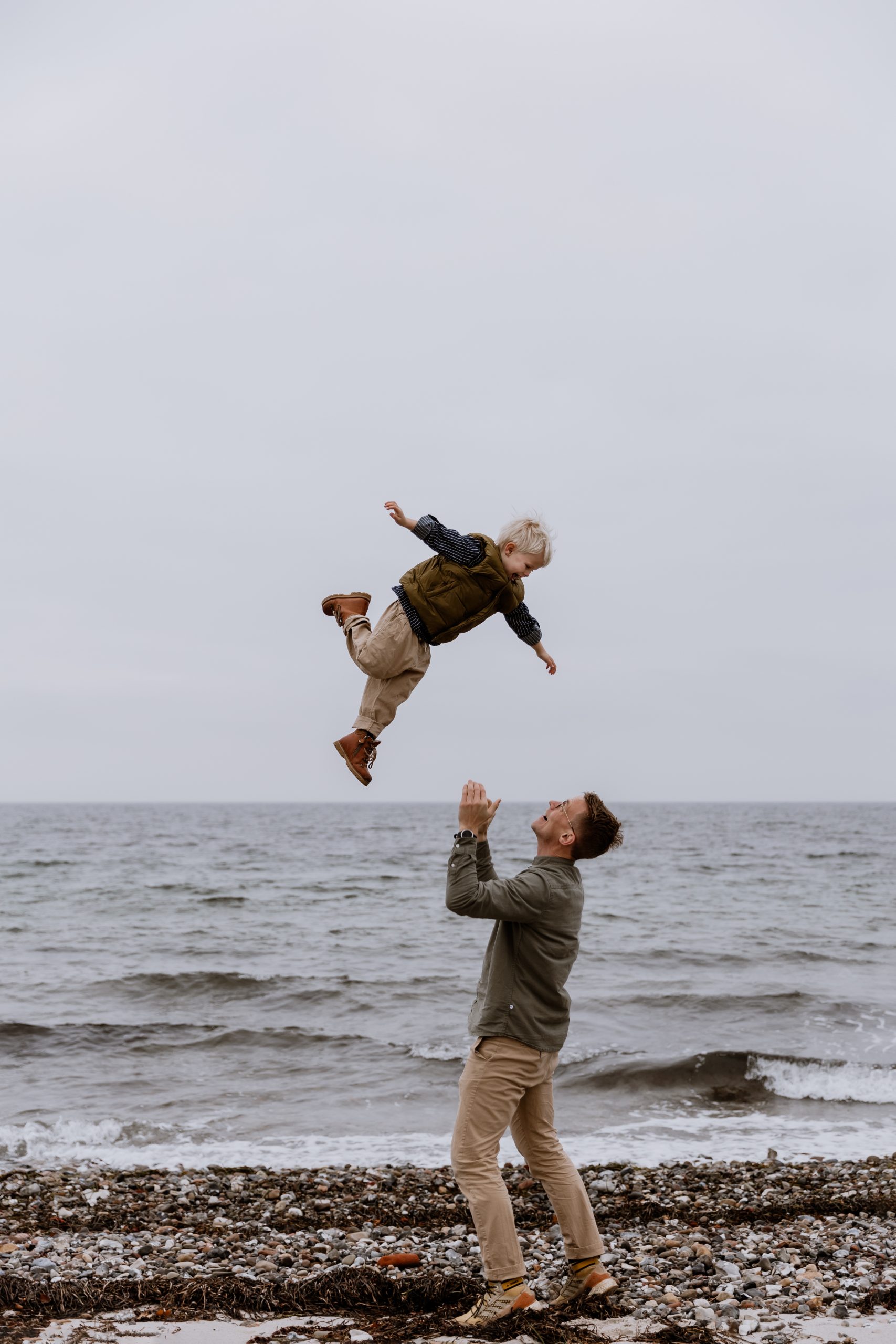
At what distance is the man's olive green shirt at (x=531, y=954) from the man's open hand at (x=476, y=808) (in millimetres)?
99

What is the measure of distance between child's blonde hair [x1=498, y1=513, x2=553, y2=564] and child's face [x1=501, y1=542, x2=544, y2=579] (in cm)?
1

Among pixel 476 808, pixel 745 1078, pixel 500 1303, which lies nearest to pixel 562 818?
pixel 476 808

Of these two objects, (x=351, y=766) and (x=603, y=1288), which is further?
(x=603, y=1288)

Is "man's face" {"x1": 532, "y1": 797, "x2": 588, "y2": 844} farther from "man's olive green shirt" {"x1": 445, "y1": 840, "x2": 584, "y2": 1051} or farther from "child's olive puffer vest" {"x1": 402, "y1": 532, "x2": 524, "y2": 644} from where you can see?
"child's olive puffer vest" {"x1": 402, "y1": 532, "x2": 524, "y2": 644}

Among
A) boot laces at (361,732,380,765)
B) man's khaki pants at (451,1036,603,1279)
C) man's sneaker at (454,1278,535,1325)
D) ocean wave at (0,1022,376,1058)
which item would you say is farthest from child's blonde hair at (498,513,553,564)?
ocean wave at (0,1022,376,1058)

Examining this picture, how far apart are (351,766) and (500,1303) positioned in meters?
2.95

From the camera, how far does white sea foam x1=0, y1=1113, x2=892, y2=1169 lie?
10391 millimetres

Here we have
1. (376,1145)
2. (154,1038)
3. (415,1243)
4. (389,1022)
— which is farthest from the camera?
(389,1022)

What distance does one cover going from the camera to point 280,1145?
1080 cm

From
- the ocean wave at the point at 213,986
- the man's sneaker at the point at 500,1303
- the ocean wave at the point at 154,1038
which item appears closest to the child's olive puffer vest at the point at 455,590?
the man's sneaker at the point at 500,1303

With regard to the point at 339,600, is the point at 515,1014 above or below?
below

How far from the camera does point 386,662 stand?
5168 mm

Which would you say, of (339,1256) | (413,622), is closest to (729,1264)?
(339,1256)

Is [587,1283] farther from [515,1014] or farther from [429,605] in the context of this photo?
[429,605]
